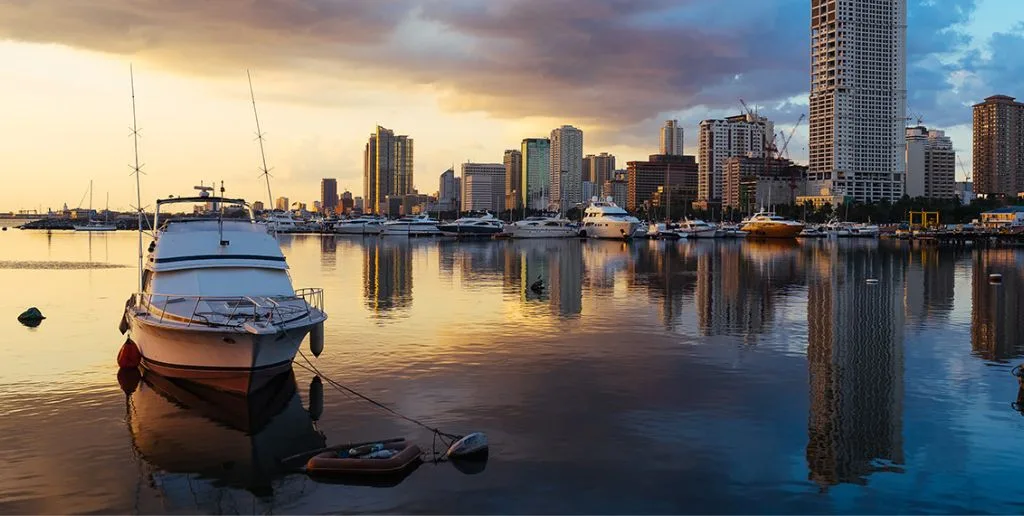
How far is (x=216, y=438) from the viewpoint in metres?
21.6

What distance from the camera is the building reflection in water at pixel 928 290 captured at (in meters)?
48.2

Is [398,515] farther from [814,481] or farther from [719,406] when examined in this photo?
[719,406]

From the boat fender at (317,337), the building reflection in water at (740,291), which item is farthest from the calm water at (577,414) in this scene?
the boat fender at (317,337)

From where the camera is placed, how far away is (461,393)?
1044 inches

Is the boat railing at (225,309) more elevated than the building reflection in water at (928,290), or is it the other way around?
the boat railing at (225,309)

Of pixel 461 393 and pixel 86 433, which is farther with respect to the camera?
pixel 461 393

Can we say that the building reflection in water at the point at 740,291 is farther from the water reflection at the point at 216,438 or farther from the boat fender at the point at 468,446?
the water reflection at the point at 216,438

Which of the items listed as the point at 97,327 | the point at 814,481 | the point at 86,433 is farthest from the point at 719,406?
the point at 97,327

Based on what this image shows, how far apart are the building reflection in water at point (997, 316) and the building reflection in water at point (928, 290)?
5.71ft

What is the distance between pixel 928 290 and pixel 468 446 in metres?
54.4

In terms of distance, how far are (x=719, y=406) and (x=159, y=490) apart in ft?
52.2

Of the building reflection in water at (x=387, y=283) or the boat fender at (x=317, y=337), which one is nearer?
the boat fender at (x=317, y=337)

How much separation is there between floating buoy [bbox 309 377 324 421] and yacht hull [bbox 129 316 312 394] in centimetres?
117

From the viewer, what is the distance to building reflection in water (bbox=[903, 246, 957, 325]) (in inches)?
1896
